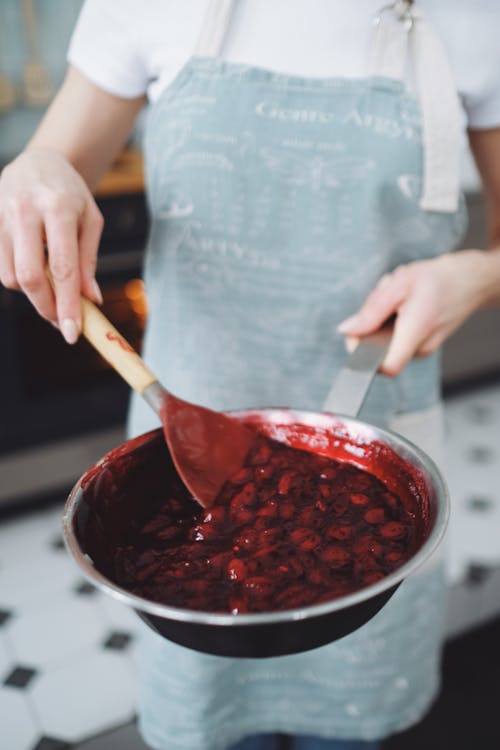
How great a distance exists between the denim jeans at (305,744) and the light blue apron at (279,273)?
2.8 inches

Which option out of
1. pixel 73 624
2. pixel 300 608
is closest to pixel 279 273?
pixel 300 608

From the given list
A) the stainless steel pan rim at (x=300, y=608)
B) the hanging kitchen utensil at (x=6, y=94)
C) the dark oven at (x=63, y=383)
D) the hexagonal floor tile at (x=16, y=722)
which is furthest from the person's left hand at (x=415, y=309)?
the hanging kitchen utensil at (x=6, y=94)

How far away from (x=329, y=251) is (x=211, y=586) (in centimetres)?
65

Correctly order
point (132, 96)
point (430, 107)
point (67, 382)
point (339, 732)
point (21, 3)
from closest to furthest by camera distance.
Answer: point (430, 107) < point (132, 96) < point (339, 732) < point (67, 382) < point (21, 3)

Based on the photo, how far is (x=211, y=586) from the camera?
71 centimetres

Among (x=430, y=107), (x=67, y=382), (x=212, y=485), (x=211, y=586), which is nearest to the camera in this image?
(x=211, y=586)

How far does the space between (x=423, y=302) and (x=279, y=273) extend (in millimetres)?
329

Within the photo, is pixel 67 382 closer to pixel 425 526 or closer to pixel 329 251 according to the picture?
pixel 329 251

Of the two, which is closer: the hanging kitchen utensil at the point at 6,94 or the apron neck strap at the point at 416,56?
the apron neck strap at the point at 416,56

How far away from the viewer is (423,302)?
3.10 feet

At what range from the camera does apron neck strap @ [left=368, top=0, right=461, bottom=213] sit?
3.67ft

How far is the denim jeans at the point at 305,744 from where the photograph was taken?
1.50 m

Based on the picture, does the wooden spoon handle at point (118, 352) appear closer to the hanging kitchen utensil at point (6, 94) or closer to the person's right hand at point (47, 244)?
the person's right hand at point (47, 244)

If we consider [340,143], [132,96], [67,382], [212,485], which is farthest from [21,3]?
[212,485]
